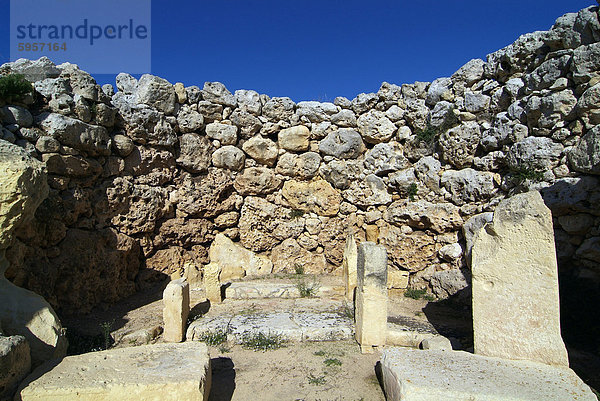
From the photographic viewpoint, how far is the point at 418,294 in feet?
27.6

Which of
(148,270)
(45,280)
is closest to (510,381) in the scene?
(45,280)

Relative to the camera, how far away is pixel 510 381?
3.48 m

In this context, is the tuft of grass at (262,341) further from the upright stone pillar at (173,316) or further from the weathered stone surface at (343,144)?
the weathered stone surface at (343,144)

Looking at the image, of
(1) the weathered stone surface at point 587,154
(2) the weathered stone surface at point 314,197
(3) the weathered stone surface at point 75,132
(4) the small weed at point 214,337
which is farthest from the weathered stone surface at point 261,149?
(1) the weathered stone surface at point 587,154

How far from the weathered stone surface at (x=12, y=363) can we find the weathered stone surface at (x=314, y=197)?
23.8 feet

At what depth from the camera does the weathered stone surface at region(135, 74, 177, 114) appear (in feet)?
29.0

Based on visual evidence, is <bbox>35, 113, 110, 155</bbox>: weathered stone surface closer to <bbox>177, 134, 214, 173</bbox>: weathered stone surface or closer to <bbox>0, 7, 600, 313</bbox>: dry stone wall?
<bbox>0, 7, 600, 313</bbox>: dry stone wall

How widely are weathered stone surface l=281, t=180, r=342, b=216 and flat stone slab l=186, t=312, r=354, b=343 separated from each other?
373 cm

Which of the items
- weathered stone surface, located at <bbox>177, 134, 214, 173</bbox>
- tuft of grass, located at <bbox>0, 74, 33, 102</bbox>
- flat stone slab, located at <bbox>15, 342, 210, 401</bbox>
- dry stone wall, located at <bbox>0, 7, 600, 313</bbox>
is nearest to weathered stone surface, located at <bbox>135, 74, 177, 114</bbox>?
dry stone wall, located at <bbox>0, 7, 600, 313</bbox>

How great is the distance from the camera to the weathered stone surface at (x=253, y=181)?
32.7 ft

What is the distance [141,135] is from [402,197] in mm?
6364

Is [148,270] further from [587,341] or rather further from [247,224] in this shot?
[587,341]

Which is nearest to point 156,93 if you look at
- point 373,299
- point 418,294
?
point 373,299

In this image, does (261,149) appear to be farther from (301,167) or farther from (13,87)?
(13,87)
